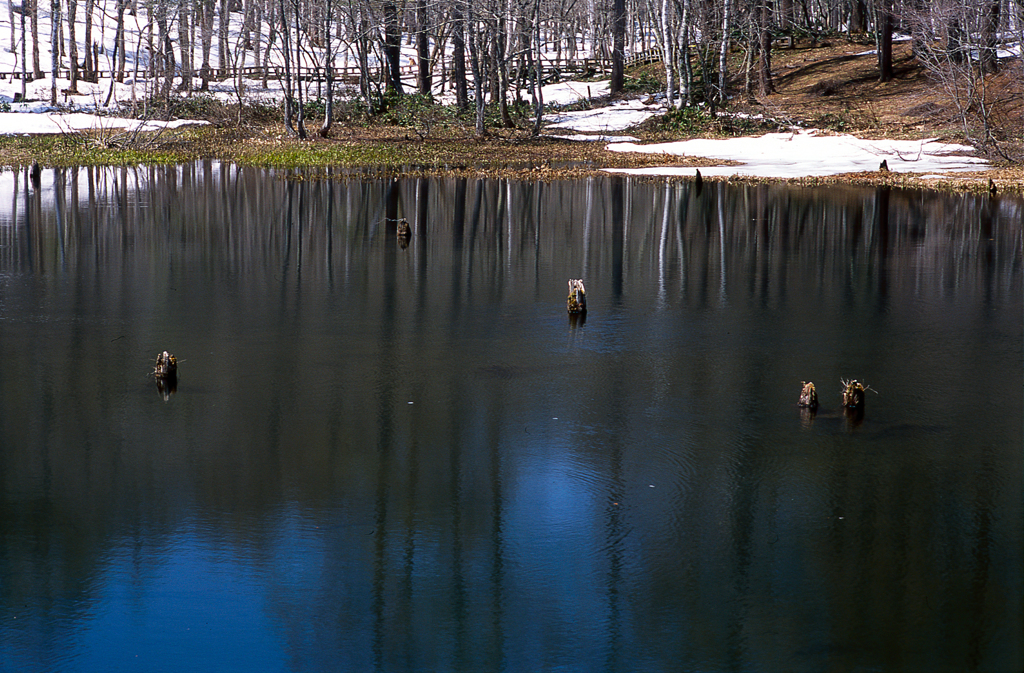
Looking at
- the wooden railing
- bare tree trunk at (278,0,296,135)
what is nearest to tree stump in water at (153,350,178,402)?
bare tree trunk at (278,0,296,135)

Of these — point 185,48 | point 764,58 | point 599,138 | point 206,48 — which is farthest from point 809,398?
point 206,48

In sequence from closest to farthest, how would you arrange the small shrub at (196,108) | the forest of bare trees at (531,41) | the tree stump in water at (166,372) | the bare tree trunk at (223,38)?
the tree stump in water at (166,372) → the forest of bare trees at (531,41) → the small shrub at (196,108) → the bare tree trunk at (223,38)

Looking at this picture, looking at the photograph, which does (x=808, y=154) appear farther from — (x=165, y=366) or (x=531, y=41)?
(x=165, y=366)

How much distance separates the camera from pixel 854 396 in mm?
8820

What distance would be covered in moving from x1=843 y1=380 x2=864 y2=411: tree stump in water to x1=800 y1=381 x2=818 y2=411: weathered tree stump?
0.81ft

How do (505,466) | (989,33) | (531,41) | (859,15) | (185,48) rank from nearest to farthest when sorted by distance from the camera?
(505,466)
(989,33)
(531,41)
(185,48)
(859,15)

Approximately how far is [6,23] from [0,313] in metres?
77.9

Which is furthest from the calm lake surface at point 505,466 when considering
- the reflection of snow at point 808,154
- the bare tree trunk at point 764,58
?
the bare tree trunk at point 764,58

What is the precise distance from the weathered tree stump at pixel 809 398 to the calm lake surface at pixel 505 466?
14 centimetres

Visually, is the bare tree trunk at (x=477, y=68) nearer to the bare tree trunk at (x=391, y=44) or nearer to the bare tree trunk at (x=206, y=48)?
the bare tree trunk at (x=391, y=44)

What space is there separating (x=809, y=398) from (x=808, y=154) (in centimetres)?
2682

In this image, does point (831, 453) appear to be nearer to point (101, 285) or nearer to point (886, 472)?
point (886, 472)

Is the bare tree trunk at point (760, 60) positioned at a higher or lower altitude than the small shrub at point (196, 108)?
higher

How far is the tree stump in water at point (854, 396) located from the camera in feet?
28.8
